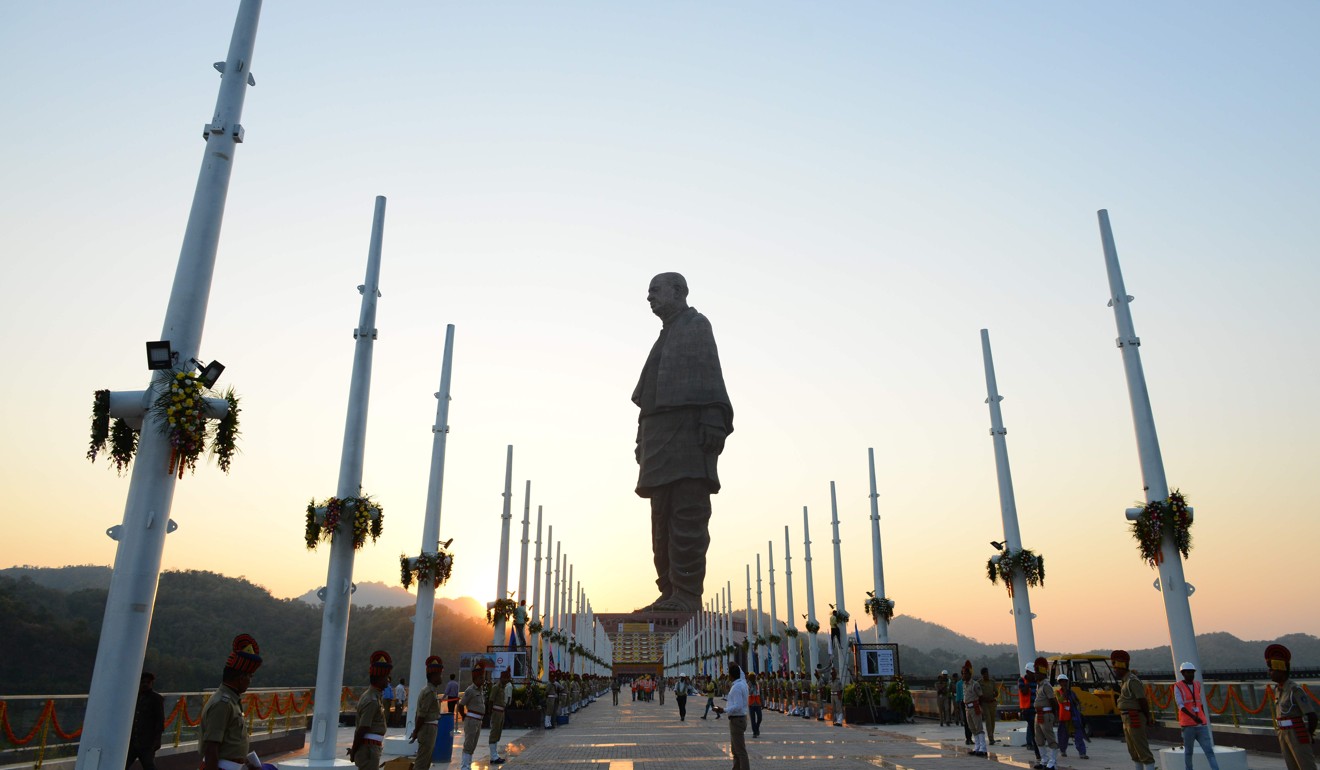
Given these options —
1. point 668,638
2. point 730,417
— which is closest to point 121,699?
point 730,417

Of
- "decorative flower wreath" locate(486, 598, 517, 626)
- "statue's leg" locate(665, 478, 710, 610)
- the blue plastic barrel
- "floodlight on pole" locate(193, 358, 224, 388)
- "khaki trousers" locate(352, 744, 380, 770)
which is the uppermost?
"statue's leg" locate(665, 478, 710, 610)

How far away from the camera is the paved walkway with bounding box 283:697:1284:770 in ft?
55.2

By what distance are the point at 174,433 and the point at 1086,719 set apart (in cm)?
2324

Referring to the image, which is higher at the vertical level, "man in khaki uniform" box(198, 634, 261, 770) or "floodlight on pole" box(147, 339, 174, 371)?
"floodlight on pole" box(147, 339, 174, 371)

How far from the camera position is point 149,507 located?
9148 millimetres

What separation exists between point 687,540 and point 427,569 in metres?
76.0

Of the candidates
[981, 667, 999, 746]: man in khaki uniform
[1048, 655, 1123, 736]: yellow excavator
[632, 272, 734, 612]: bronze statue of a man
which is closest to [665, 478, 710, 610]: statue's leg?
[632, 272, 734, 612]: bronze statue of a man

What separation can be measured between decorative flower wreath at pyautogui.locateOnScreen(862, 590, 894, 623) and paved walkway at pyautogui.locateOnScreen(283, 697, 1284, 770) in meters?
5.12

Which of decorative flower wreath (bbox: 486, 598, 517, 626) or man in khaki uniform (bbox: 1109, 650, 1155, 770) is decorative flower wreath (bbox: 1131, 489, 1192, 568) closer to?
man in khaki uniform (bbox: 1109, 650, 1155, 770)

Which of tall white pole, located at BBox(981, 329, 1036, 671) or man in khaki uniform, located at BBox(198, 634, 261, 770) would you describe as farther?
tall white pole, located at BBox(981, 329, 1036, 671)

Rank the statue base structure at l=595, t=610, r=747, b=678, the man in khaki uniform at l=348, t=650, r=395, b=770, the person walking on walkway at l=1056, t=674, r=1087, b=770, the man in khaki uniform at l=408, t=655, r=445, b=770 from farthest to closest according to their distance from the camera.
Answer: the statue base structure at l=595, t=610, r=747, b=678 < the person walking on walkway at l=1056, t=674, r=1087, b=770 < the man in khaki uniform at l=408, t=655, r=445, b=770 < the man in khaki uniform at l=348, t=650, r=395, b=770

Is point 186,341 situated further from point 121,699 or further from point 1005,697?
point 1005,697

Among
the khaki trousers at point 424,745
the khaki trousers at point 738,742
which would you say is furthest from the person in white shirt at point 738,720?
the khaki trousers at point 424,745

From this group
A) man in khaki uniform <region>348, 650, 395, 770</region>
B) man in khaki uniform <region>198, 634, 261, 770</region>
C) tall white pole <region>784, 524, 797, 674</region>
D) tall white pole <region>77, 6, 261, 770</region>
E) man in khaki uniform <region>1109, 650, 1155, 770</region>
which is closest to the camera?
man in khaki uniform <region>198, 634, 261, 770</region>
